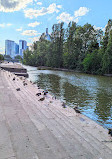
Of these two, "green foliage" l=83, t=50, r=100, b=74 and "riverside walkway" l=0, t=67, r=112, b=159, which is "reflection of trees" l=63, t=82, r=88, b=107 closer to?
"riverside walkway" l=0, t=67, r=112, b=159

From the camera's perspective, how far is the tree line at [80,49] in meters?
35.9

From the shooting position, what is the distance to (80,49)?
48.9m

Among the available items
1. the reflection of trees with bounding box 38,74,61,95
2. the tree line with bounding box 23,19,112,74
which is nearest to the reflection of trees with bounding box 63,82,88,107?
the reflection of trees with bounding box 38,74,61,95

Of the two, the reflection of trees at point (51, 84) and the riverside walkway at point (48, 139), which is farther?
the reflection of trees at point (51, 84)

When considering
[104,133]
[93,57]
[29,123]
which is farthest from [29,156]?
[93,57]

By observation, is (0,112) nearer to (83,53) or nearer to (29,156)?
(29,156)

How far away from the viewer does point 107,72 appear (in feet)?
113

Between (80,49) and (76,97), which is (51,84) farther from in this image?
(80,49)

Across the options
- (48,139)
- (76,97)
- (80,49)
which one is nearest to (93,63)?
(80,49)

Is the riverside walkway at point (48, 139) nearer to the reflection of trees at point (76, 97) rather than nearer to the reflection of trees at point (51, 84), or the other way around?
the reflection of trees at point (76, 97)

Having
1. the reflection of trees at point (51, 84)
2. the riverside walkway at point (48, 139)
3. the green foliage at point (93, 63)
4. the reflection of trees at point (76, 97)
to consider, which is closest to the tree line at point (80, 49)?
the green foliage at point (93, 63)

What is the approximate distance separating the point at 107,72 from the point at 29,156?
3487 centimetres

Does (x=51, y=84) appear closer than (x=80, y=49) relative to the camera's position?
Yes

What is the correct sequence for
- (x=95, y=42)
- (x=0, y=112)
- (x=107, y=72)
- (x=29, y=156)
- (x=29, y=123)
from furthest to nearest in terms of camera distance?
(x=95, y=42) < (x=107, y=72) < (x=0, y=112) < (x=29, y=123) < (x=29, y=156)
